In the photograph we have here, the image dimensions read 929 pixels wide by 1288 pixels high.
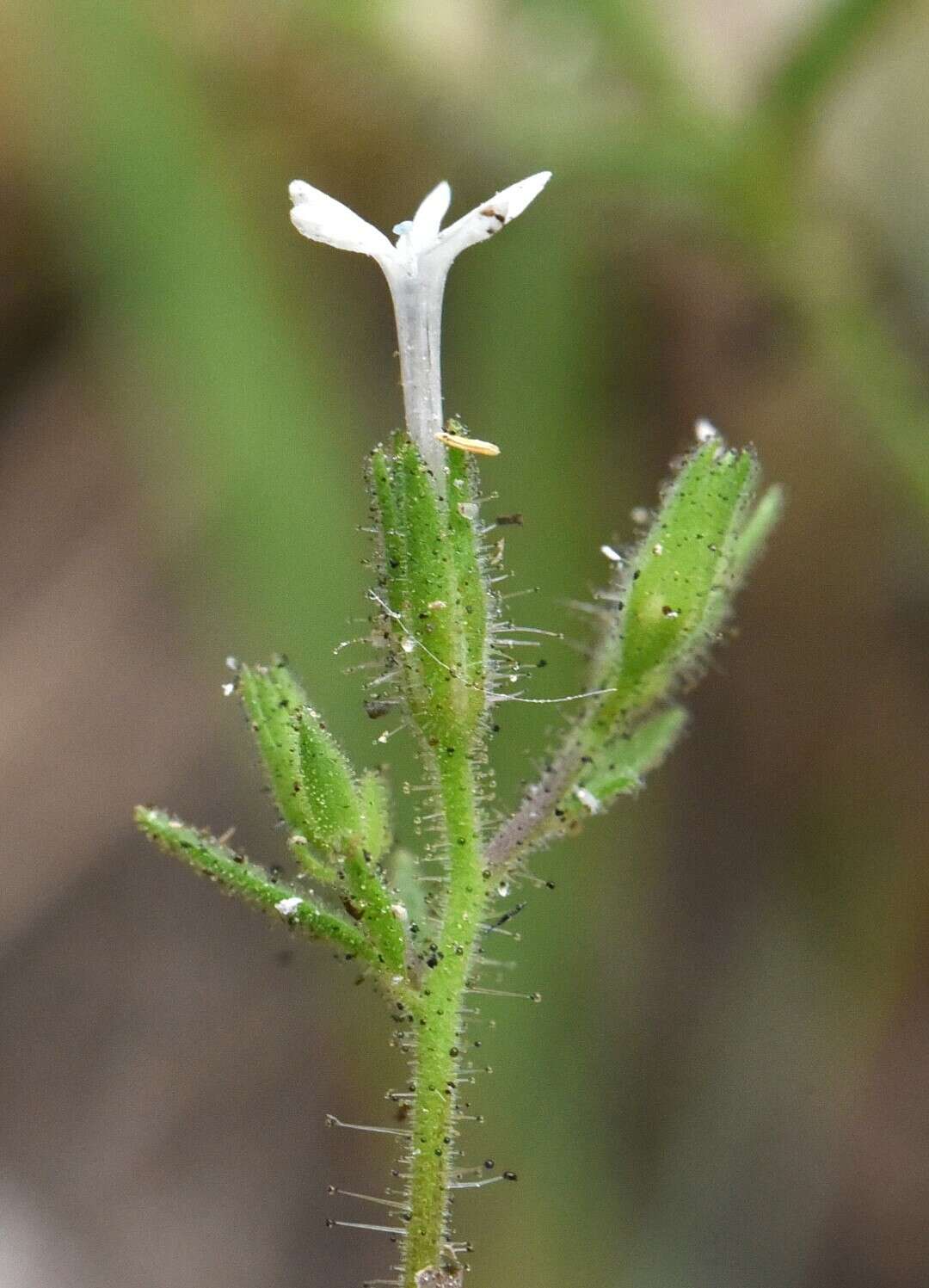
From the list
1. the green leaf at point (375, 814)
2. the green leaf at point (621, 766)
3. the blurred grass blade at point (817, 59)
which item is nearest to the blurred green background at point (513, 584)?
the blurred grass blade at point (817, 59)

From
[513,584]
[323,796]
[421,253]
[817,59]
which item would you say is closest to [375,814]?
[323,796]

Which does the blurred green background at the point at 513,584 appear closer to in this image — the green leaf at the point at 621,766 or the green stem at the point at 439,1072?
the green leaf at the point at 621,766

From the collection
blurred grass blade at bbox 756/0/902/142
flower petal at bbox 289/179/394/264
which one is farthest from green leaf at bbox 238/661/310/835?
blurred grass blade at bbox 756/0/902/142

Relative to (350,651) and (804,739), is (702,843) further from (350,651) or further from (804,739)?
(350,651)

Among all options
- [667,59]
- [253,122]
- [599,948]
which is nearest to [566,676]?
[599,948]

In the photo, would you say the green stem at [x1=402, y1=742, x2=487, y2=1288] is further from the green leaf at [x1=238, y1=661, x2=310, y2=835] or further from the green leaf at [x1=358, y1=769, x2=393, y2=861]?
the green leaf at [x1=238, y1=661, x2=310, y2=835]
